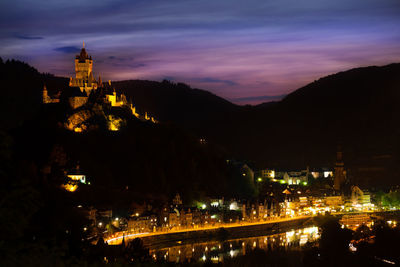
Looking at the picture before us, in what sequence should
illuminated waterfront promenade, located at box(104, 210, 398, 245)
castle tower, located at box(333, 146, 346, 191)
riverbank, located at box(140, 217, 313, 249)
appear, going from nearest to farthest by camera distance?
illuminated waterfront promenade, located at box(104, 210, 398, 245) < riverbank, located at box(140, 217, 313, 249) < castle tower, located at box(333, 146, 346, 191)

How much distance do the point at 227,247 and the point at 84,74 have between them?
30.4 metres

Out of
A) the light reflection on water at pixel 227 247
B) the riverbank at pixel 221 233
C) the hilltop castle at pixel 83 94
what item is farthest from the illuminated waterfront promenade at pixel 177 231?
the hilltop castle at pixel 83 94

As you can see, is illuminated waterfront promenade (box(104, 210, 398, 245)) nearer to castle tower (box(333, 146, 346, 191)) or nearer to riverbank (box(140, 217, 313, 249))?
riverbank (box(140, 217, 313, 249))

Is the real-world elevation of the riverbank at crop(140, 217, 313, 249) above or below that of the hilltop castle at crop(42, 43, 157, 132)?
below

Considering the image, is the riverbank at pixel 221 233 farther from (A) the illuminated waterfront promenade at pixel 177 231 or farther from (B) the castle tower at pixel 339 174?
(B) the castle tower at pixel 339 174

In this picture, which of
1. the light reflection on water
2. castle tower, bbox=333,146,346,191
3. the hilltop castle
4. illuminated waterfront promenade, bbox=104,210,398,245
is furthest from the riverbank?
castle tower, bbox=333,146,346,191

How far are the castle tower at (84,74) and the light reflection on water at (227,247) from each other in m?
25.4

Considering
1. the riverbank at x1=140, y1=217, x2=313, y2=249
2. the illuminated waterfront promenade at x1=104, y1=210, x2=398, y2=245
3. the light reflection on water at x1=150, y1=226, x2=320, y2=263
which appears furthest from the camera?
the riverbank at x1=140, y1=217, x2=313, y2=249

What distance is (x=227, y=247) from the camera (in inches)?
1729

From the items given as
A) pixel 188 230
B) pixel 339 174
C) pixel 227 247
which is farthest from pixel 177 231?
pixel 339 174

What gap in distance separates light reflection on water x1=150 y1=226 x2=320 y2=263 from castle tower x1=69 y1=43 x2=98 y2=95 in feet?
83.4

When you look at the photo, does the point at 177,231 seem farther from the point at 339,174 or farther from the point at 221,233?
the point at 339,174

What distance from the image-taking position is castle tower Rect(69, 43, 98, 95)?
217 ft

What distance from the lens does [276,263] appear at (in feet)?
111
